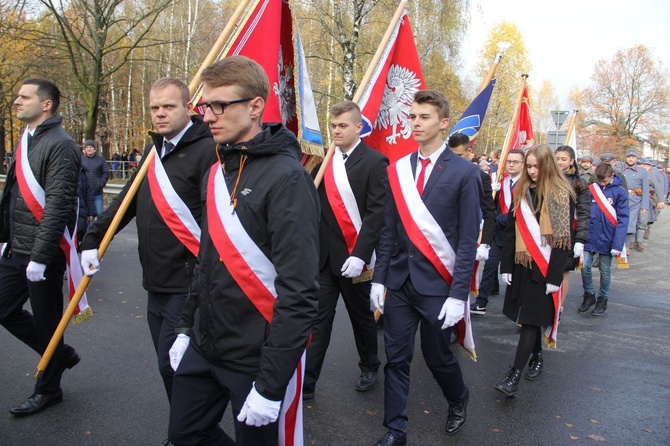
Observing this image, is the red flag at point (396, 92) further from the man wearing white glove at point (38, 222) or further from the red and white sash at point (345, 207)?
the man wearing white glove at point (38, 222)

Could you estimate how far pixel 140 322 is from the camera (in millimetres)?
5934

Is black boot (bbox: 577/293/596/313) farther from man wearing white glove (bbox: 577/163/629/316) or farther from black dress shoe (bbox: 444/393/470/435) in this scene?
black dress shoe (bbox: 444/393/470/435)

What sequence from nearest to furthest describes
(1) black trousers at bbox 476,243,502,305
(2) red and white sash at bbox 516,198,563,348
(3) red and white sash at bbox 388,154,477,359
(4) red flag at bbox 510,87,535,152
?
(3) red and white sash at bbox 388,154,477,359 < (2) red and white sash at bbox 516,198,563,348 < (1) black trousers at bbox 476,243,502,305 < (4) red flag at bbox 510,87,535,152

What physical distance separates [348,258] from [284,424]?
2003 mm

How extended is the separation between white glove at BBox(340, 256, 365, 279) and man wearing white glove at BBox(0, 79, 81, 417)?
1908mm

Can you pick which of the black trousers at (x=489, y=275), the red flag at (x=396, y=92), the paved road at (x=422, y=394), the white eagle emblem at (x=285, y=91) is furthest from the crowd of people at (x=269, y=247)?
the black trousers at (x=489, y=275)

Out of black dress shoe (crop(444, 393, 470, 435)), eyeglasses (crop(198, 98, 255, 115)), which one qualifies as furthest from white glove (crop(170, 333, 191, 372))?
black dress shoe (crop(444, 393, 470, 435))

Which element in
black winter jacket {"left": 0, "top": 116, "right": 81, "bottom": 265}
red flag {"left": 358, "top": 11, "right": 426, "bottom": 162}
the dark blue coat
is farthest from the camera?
the dark blue coat

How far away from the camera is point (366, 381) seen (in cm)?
446

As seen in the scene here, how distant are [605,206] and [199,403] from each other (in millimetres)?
6694

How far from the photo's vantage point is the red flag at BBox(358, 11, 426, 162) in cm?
533

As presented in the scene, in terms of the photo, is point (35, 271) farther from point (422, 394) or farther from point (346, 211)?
point (422, 394)

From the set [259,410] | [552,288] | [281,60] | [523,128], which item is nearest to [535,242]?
[552,288]

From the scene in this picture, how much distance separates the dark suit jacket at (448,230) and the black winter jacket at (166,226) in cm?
125
